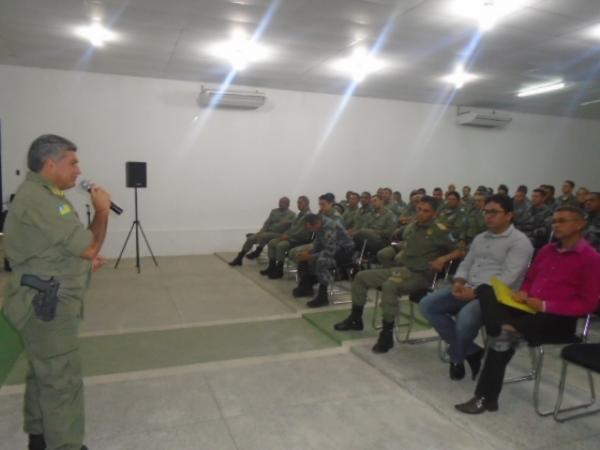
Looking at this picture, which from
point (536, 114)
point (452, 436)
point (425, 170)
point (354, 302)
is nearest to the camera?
point (452, 436)

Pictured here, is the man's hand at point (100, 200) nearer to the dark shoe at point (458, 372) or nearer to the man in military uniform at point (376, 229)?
the dark shoe at point (458, 372)

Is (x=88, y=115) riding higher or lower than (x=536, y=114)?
lower

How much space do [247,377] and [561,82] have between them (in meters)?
6.77

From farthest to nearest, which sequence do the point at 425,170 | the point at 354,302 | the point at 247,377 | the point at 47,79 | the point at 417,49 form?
the point at 425,170
the point at 47,79
the point at 417,49
the point at 354,302
the point at 247,377

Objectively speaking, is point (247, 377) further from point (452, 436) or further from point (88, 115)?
point (88, 115)

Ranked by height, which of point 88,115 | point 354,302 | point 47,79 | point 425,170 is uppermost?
point 47,79

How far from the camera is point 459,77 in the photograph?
6.68 meters

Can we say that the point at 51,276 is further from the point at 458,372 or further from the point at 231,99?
the point at 231,99

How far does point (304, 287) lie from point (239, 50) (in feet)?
9.92

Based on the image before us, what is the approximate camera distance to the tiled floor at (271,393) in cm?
220

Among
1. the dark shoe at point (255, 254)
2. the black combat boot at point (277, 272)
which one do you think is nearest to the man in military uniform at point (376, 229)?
the black combat boot at point (277, 272)

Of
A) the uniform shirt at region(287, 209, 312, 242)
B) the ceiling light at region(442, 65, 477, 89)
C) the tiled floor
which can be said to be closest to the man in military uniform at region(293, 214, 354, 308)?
→ the tiled floor

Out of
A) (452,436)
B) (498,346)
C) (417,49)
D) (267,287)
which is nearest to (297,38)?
(417,49)

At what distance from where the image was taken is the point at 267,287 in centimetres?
526
